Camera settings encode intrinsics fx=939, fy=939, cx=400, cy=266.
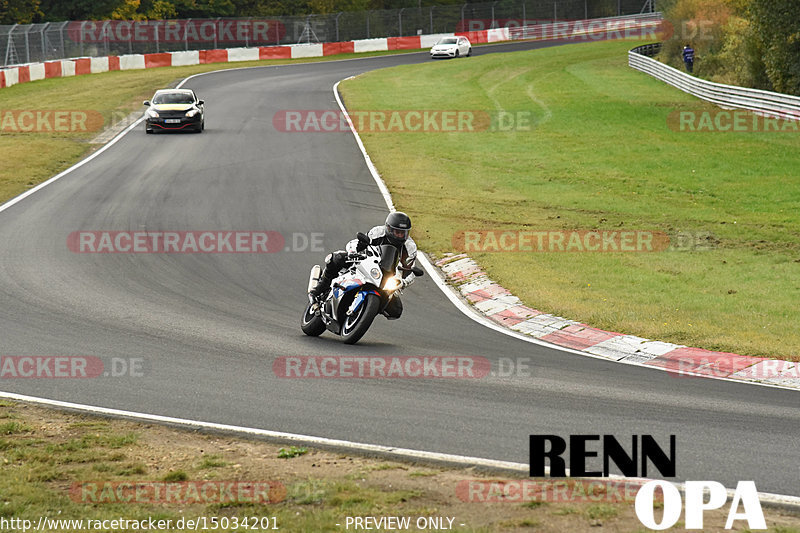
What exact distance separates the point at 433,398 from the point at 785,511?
3.63m

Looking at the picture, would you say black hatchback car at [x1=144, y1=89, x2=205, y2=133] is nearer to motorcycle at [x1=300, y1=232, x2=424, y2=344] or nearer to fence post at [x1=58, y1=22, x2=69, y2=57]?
motorcycle at [x1=300, y1=232, x2=424, y2=344]

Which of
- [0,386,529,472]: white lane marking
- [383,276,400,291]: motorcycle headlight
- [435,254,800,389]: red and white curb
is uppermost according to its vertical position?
[383,276,400,291]: motorcycle headlight

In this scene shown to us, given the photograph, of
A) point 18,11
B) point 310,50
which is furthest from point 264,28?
point 18,11

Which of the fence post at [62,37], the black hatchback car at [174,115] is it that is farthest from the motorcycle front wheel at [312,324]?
the fence post at [62,37]

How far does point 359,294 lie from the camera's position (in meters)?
11.2

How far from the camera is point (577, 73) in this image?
5103cm

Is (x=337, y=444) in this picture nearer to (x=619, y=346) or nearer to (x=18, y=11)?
(x=619, y=346)

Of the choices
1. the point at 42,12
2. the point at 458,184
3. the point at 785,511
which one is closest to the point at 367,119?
the point at 458,184

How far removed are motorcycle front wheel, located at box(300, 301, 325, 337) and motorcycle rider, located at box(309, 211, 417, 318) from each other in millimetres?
555

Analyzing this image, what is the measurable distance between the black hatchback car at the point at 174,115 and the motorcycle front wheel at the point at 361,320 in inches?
908

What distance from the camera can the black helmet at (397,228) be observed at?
36.2ft

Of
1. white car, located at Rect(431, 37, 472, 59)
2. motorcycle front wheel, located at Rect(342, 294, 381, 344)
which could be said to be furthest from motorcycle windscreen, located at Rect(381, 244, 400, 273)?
white car, located at Rect(431, 37, 472, 59)

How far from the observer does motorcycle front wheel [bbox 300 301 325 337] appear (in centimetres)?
1181

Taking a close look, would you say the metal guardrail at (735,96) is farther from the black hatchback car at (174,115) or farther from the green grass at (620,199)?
the black hatchback car at (174,115)
